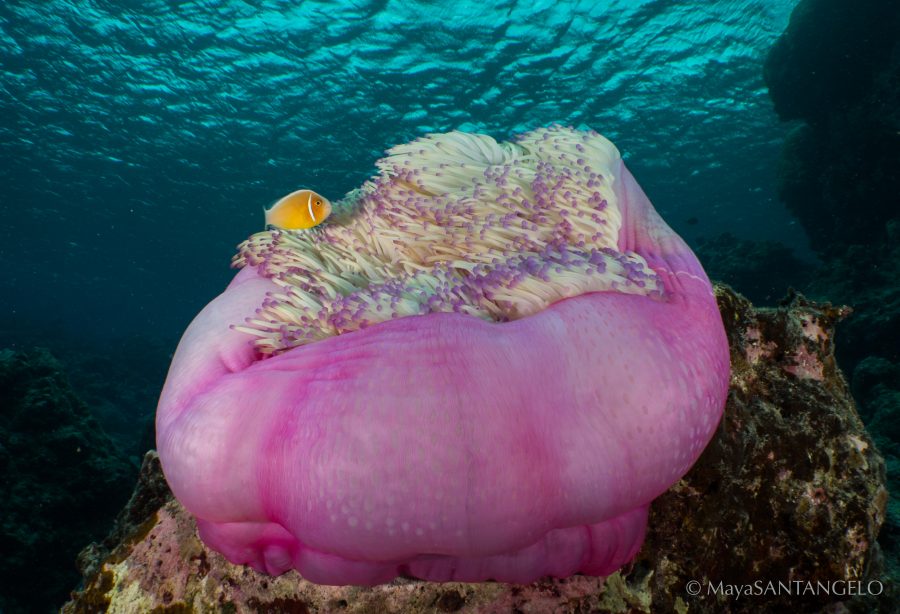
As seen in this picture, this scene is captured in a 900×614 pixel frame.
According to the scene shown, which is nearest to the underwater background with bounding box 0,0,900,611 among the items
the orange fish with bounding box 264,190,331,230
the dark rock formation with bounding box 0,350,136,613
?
the dark rock formation with bounding box 0,350,136,613

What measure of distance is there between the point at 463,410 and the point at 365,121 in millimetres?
18733

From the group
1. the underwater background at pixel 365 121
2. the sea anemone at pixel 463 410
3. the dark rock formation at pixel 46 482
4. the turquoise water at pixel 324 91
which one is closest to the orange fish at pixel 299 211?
the sea anemone at pixel 463 410

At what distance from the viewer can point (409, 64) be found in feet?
48.9

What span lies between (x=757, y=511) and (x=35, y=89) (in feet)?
69.0

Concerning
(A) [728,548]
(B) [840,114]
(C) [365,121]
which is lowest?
(A) [728,548]

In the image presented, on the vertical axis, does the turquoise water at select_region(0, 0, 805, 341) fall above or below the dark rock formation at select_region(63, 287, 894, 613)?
above

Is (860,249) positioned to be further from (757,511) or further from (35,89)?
(35,89)

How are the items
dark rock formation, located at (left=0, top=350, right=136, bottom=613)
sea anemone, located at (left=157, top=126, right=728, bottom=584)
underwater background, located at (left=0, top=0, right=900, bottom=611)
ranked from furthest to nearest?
underwater background, located at (left=0, top=0, right=900, bottom=611) < dark rock formation, located at (left=0, top=350, right=136, bottom=613) < sea anemone, located at (left=157, top=126, right=728, bottom=584)

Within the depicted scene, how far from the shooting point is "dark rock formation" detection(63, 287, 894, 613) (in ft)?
4.00

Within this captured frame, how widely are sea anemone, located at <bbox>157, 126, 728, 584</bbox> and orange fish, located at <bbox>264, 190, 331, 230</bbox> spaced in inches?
37.0

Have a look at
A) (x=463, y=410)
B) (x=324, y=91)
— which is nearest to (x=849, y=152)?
(x=463, y=410)

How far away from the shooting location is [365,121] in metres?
18.0

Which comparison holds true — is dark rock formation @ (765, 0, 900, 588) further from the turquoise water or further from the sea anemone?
the sea anemone

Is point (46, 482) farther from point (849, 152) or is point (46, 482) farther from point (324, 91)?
point (849, 152)
